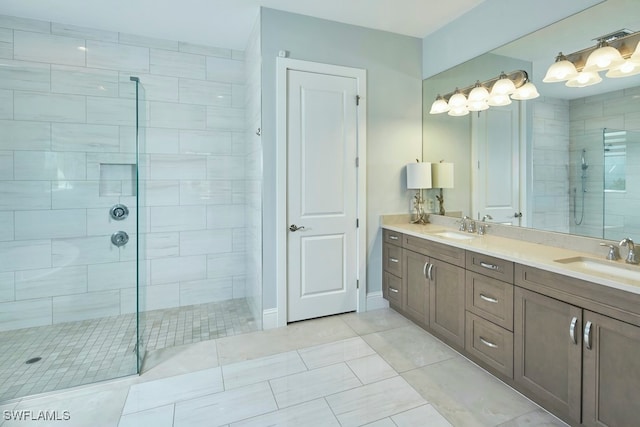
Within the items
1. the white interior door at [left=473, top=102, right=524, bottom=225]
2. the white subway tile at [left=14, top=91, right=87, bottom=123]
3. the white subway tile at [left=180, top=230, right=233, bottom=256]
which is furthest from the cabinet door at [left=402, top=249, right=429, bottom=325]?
the white subway tile at [left=14, top=91, right=87, bottom=123]

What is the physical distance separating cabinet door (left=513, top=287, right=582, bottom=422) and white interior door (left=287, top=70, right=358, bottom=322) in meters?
1.57

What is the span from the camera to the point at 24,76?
2.78 m

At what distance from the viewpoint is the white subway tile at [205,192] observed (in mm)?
3445

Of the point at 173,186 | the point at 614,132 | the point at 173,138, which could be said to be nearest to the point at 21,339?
the point at 173,186

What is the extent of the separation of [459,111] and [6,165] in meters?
4.03

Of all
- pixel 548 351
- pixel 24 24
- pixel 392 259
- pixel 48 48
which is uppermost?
pixel 24 24

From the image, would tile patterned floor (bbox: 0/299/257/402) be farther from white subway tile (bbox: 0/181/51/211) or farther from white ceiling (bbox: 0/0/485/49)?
white ceiling (bbox: 0/0/485/49)

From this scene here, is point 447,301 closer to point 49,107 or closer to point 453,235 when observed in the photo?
point 453,235

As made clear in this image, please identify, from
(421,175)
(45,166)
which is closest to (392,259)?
(421,175)

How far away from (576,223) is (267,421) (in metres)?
2.33

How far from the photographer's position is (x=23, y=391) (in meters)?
2.00

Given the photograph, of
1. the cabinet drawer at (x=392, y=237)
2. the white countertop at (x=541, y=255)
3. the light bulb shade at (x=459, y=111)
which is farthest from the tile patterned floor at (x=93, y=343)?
the light bulb shade at (x=459, y=111)

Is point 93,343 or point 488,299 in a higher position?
point 488,299

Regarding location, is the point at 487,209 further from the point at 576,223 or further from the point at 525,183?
the point at 576,223
